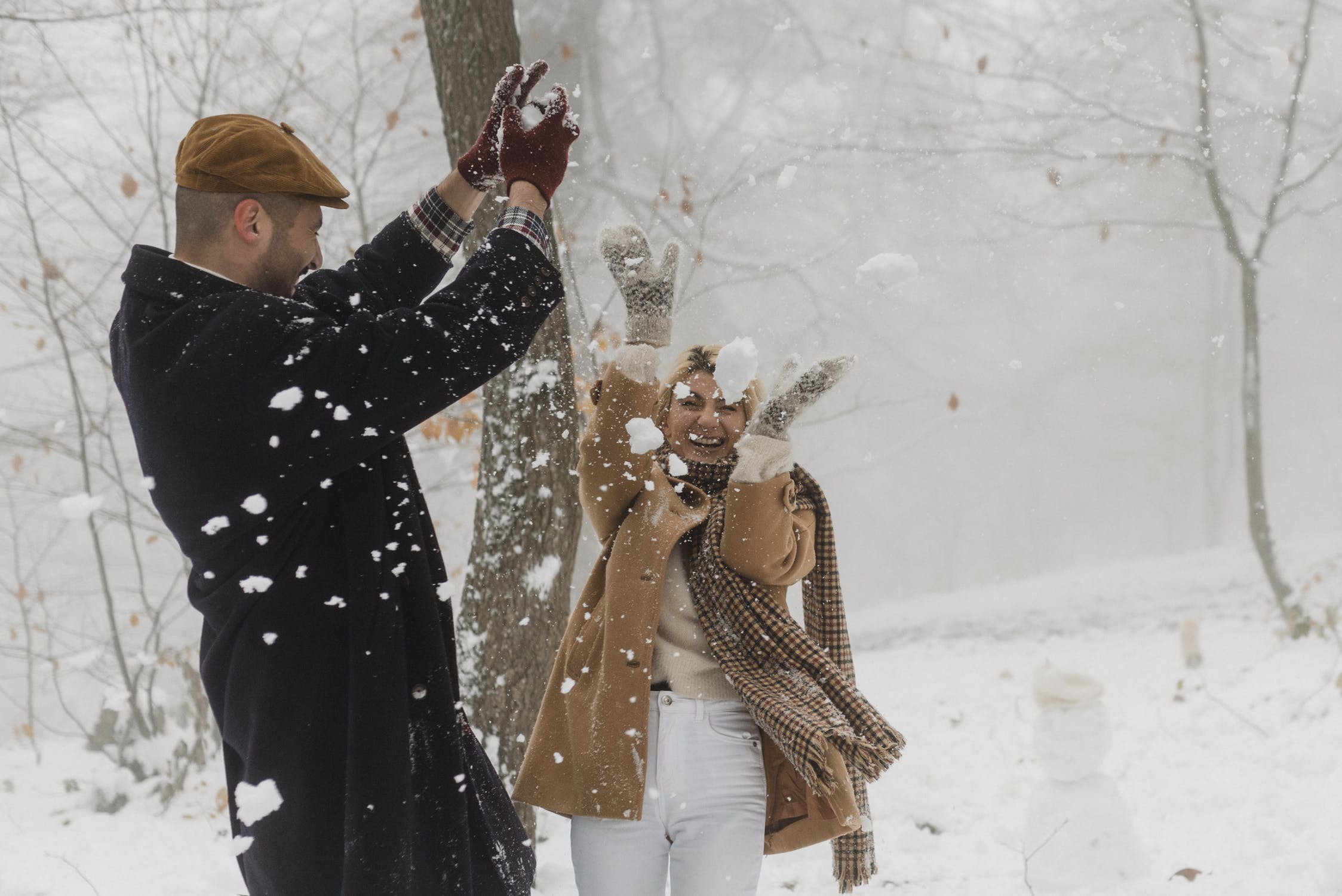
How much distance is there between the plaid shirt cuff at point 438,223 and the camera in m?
1.77

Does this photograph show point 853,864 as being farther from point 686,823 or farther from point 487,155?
point 487,155

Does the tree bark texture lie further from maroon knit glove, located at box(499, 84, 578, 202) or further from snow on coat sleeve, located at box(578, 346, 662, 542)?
maroon knit glove, located at box(499, 84, 578, 202)

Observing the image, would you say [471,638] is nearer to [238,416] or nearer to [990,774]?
[238,416]

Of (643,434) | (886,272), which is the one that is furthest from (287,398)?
(886,272)

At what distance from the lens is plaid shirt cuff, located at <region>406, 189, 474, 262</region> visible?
177 cm

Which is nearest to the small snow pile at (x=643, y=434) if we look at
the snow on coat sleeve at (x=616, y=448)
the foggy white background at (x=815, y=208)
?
the snow on coat sleeve at (x=616, y=448)

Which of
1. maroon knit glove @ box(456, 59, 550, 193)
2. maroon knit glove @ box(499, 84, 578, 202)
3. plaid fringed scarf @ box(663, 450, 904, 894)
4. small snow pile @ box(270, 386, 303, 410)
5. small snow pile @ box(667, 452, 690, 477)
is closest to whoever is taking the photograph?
small snow pile @ box(270, 386, 303, 410)

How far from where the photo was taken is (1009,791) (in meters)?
4.30

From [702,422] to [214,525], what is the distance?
1.11 meters

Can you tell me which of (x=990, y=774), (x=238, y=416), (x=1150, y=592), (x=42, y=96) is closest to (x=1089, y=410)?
(x=1150, y=592)

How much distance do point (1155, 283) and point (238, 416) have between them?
77.2 feet

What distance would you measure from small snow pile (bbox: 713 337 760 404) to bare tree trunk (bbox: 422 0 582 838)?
77cm

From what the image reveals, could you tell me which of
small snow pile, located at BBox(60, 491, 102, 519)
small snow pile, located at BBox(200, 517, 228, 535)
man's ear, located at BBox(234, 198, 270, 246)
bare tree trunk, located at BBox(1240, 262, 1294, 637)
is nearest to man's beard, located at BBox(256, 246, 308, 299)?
man's ear, located at BBox(234, 198, 270, 246)

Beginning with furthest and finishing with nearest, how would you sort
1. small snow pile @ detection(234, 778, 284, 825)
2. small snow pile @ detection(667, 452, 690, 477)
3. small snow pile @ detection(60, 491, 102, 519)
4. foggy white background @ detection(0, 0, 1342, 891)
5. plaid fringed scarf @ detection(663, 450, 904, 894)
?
foggy white background @ detection(0, 0, 1342, 891) < small snow pile @ detection(60, 491, 102, 519) < small snow pile @ detection(667, 452, 690, 477) < plaid fringed scarf @ detection(663, 450, 904, 894) < small snow pile @ detection(234, 778, 284, 825)
